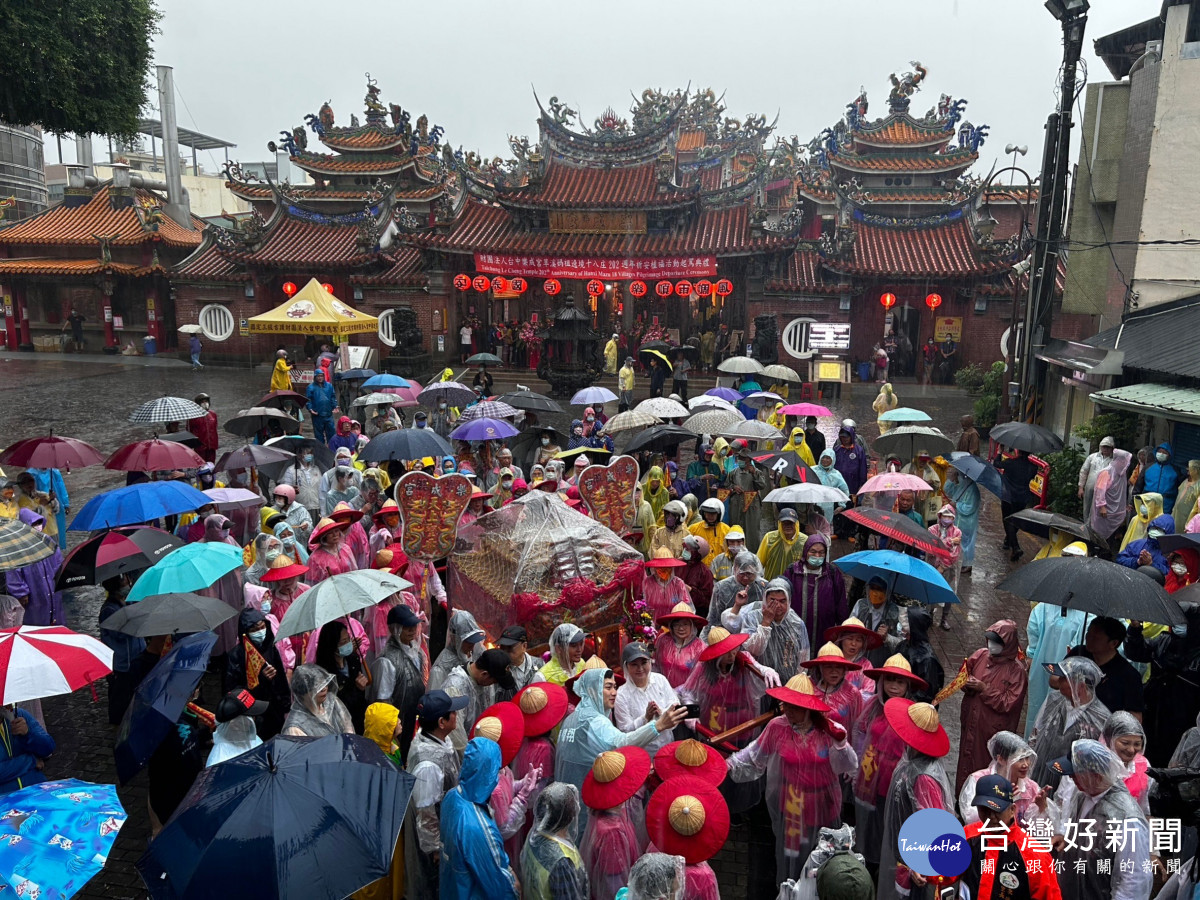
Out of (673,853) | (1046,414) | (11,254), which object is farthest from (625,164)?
(673,853)

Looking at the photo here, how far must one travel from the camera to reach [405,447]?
9312mm

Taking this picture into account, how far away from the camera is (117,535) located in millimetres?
6789

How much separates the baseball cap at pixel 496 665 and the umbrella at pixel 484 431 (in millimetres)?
5396

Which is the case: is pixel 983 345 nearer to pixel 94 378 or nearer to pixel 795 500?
pixel 795 500

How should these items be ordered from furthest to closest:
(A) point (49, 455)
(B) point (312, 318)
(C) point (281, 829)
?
(B) point (312, 318) → (A) point (49, 455) → (C) point (281, 829)

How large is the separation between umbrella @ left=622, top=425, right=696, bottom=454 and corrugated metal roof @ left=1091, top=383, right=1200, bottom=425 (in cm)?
562

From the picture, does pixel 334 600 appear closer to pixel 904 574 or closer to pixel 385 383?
pixel 904 574

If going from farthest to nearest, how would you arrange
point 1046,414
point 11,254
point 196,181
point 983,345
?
point 196,181 → point 11,254 → point 983,345 → point 1046,414

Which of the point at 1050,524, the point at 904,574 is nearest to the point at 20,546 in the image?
the point at 904,574

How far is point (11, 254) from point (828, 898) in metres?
37.5

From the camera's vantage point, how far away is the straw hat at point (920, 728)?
412 centimetres

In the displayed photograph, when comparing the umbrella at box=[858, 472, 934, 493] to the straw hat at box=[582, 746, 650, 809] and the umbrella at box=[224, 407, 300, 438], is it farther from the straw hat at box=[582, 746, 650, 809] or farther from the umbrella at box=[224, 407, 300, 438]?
the umbrella at box=[224, 407, 300, 438]

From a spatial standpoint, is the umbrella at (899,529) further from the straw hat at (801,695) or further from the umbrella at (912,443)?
the umbrella at (912,443)

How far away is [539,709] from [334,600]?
58.3 inches
